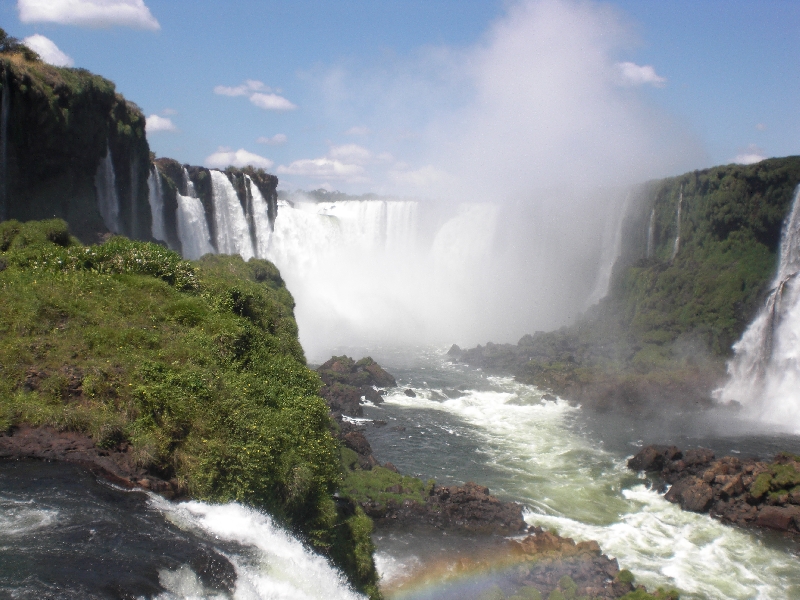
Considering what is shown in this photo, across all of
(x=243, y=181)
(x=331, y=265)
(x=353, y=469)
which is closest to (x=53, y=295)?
(x=353, y=469)

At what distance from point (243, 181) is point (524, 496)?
31.0m

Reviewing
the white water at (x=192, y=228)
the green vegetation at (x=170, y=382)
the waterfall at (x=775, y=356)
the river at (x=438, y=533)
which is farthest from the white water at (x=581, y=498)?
the white water at (x=192, y=228)

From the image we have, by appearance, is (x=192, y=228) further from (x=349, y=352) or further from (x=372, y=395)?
(x=372, y=395)

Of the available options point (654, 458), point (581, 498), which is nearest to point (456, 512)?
point (581, 498)

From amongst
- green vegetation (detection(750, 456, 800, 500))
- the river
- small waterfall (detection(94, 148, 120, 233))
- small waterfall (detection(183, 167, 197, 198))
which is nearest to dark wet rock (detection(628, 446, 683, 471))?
the river

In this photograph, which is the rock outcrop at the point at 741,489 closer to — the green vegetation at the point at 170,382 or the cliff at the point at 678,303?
the cliff at the point at 678,303

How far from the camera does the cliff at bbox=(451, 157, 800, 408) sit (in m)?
28.4

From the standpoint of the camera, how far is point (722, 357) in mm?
29656

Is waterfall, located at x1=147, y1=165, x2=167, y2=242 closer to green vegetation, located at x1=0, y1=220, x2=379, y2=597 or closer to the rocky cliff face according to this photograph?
the rocky cliff face

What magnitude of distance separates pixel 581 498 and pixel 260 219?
3183 centimetres

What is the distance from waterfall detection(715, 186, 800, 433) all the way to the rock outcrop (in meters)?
8.56

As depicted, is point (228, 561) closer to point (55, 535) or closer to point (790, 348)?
point (55, 535)

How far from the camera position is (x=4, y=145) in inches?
787

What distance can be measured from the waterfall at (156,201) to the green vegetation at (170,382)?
2049cm
